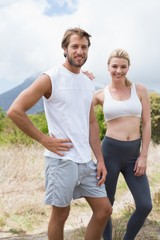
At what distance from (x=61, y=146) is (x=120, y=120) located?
80 centimetres

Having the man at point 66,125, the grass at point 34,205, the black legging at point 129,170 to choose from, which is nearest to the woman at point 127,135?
the black legging at point 129,170

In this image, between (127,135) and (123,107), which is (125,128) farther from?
(123,107)

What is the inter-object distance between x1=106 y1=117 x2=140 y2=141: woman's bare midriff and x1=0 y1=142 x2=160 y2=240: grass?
115cm

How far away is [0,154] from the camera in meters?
9.38

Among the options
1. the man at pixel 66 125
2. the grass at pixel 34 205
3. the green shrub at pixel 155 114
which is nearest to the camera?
the man at pixel 66 125

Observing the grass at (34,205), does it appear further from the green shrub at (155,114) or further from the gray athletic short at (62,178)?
the green shrub at (155,114)

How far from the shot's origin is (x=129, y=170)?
12.5 ft

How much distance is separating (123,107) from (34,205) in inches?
123

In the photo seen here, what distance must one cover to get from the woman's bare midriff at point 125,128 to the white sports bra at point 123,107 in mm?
45

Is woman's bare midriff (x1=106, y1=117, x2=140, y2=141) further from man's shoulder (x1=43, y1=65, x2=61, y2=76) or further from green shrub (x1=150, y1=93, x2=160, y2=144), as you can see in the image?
green shrub (x1=150, y1=93, x2=160, y2=144)

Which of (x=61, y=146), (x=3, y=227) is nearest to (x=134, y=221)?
(x=61, y=146)

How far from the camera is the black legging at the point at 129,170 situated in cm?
377

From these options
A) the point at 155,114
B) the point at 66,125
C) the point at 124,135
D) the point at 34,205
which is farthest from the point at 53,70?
the point at 155,114

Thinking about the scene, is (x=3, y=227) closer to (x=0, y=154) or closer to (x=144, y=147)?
(x=144, y=147)
